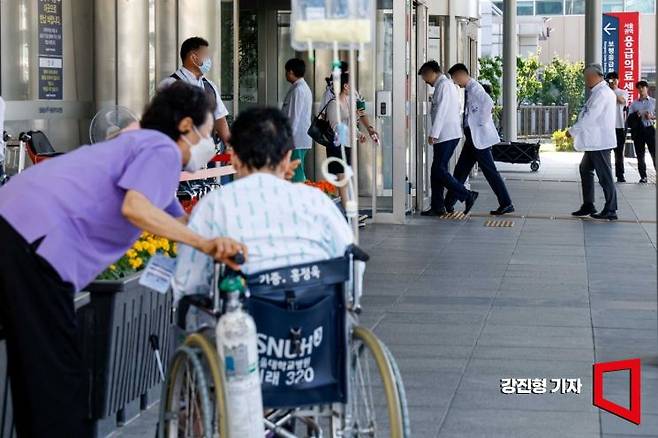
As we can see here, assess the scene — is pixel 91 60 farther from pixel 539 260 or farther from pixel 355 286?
pixel 355 286

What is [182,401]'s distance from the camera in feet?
15.6

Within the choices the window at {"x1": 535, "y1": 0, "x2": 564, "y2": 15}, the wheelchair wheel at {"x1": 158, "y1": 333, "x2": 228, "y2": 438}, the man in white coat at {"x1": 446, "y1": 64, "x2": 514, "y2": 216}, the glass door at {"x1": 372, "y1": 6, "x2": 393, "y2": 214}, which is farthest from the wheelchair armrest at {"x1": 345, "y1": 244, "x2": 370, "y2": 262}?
the window at {"x1": 535, "y1": 0, "x2": 564, "y2": 15}

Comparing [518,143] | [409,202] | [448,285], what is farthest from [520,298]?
[518,143]

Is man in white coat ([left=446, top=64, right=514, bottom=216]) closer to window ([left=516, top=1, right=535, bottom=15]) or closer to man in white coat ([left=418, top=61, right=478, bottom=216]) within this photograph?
man in white coat ([left=418, top=61, right=478, bottom=216])

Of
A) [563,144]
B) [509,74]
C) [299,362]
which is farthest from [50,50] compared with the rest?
[563,144]

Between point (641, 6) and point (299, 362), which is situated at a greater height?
point (641, 6)

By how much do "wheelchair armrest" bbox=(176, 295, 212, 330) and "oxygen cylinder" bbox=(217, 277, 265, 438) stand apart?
0.81 feet

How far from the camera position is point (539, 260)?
12.3 metres

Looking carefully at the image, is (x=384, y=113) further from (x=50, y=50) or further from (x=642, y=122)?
(x=642, y=122)

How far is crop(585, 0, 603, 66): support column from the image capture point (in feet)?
84.2

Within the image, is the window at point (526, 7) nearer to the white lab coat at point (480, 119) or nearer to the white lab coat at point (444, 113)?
the white lab coat at point (480, 119)

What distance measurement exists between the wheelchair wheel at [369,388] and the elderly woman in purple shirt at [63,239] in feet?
2.29

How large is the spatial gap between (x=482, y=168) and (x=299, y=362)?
40.7 ft

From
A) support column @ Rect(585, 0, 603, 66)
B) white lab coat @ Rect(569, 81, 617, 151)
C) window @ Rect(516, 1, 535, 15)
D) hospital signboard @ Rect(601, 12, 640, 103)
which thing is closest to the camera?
white lab coat @ Rect(569, 81, 617, 151)
